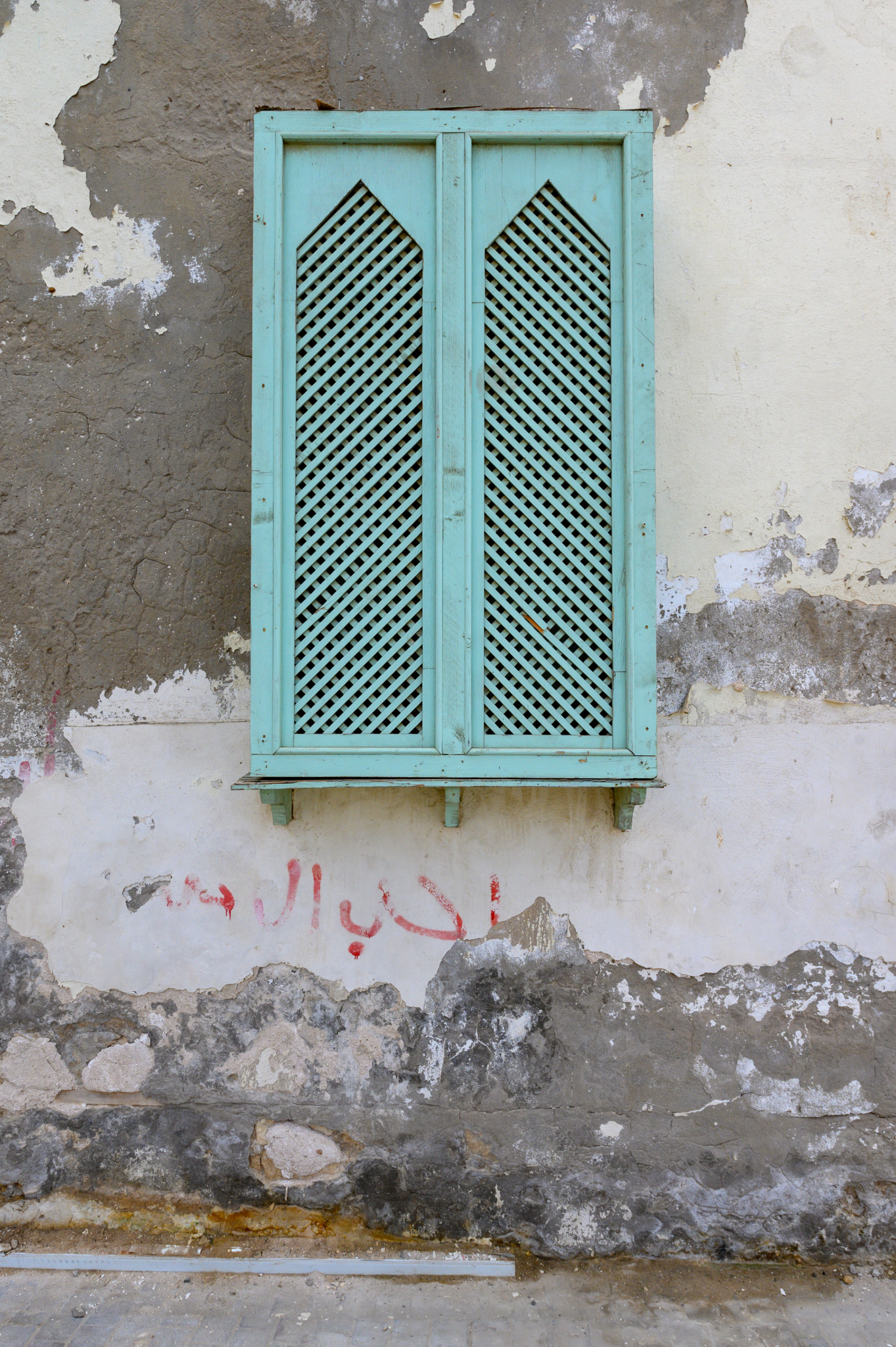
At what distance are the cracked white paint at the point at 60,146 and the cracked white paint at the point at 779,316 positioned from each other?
1.92 metres

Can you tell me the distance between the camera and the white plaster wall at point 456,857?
278 cm

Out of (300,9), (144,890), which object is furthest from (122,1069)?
(300,9)

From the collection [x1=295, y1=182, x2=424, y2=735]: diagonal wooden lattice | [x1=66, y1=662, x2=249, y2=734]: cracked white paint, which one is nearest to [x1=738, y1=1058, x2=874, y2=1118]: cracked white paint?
[x1=295, y1=182, x2=424, y2=735]: diagonal wooden lattice

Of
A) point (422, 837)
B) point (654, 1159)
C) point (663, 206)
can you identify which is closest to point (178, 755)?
point (422, 837)

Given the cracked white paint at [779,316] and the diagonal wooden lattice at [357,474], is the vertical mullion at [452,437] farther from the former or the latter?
the cracked white paint at [779,316]

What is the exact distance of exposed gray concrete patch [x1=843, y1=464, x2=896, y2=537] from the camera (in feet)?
9.23

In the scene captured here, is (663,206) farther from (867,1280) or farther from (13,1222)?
(13,1222)

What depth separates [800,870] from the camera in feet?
9.20

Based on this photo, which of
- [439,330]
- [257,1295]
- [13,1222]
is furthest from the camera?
[13,1222]

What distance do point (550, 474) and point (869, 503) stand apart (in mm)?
1250

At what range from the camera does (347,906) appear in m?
2.79

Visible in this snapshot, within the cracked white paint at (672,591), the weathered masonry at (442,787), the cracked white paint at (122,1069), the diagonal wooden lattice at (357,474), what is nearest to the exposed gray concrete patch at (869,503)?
the weathered masonry at (442,787)

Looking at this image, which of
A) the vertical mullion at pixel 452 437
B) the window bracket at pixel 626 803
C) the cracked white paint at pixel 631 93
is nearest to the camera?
the vertical mullion at pixel 452 437

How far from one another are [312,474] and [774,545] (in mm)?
1657
